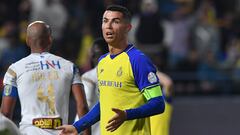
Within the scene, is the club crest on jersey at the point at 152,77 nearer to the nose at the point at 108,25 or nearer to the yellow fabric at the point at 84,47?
→ the nose at the point at 108,25

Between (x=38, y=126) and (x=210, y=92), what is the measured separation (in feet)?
28.4

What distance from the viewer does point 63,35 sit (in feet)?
54.2

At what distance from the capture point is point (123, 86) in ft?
22.7

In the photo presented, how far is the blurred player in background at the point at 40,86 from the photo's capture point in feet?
25.2

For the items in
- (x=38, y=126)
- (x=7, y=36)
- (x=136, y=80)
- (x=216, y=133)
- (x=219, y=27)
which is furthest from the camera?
(x=219, y=27)

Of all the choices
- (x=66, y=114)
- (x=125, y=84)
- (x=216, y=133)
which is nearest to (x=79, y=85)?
(x=66, y=114)

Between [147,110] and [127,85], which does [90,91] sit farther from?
[147,110]

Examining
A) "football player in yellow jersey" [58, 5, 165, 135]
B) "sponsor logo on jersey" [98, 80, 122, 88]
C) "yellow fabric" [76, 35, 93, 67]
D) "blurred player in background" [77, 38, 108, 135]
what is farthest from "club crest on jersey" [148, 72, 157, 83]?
"yellow fabric" [76, 35, 93, 67]

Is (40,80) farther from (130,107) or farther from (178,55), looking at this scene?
(178,55)

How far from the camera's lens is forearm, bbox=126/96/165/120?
6642 millimetres

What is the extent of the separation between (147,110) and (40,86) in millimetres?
1356

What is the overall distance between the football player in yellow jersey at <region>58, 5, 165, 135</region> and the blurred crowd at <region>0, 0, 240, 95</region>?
25.9ft

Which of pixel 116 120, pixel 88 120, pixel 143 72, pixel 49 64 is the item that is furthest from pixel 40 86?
pixel 116 120

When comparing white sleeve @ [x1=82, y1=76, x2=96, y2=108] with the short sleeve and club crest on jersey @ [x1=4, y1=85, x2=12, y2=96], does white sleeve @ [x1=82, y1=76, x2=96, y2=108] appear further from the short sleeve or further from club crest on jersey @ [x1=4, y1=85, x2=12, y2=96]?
the short sleeve
